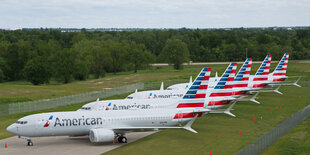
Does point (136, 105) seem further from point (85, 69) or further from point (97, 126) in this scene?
point (85, 69)

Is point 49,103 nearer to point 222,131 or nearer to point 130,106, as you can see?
point 130,106

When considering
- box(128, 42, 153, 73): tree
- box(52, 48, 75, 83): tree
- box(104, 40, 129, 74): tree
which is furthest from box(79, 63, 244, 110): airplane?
box(104, 40, 129, 74): tree

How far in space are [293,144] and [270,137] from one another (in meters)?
2.47

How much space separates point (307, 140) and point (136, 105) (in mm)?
23259

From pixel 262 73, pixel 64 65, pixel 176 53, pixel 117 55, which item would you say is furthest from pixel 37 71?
pixel 262 73

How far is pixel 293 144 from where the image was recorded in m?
43.2

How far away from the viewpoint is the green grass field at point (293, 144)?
40.4 m

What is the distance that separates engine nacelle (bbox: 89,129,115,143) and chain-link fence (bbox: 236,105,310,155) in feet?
50.0

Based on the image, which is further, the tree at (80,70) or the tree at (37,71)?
the tree at (80,70)

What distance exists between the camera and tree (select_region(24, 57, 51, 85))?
148 meters

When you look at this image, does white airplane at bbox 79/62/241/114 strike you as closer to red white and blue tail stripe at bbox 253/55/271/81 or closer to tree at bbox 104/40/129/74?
red white and blue tail stripe at bbox 253/55/271/81

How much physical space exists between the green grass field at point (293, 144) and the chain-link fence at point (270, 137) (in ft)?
1.76

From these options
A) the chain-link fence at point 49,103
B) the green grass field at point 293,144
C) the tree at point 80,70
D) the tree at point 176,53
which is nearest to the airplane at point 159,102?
the green grass field at point 293,144

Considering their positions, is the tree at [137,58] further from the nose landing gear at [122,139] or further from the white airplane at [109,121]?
the nose landing gear at [122,139]
